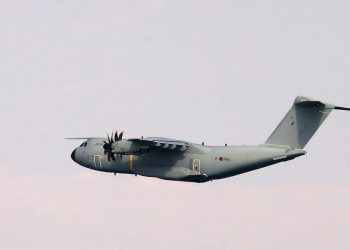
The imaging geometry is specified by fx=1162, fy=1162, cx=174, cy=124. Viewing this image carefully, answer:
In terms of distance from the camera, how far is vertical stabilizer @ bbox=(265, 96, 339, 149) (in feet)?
215

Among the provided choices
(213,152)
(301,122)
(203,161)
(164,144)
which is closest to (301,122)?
(301,122)

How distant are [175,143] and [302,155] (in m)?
7.37

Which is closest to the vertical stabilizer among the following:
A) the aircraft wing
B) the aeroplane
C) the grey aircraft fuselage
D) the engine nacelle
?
the aeroplane

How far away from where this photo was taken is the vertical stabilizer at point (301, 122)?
2584 inches

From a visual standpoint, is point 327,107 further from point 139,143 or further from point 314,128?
point 139,143

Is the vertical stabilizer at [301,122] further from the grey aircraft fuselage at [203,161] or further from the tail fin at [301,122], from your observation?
the grey aircraft fuselage at [203,161]

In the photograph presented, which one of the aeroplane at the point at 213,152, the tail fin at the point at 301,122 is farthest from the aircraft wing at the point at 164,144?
the tail fin at the point at 301,122

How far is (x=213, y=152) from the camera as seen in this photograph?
67.4 meters

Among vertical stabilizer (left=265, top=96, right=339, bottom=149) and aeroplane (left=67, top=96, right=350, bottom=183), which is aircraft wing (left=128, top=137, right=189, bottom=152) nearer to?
aeroplane (left=67, top=96, right=350, bottom=183)

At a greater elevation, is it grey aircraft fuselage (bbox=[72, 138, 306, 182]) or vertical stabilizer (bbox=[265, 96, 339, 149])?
vertical stabilizer (bbox=[265, 96, 339, 149])

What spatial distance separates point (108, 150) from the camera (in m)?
68.5

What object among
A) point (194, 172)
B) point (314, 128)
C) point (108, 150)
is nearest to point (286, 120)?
point (314, 128)

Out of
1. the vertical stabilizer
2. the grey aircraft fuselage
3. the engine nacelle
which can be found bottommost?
the grey aircraft fuselage

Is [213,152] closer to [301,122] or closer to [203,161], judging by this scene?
[203,161]
